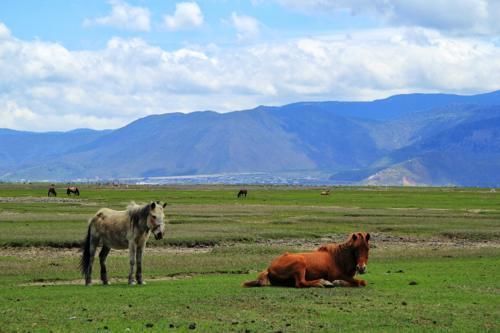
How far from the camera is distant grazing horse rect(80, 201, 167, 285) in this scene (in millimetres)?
20875

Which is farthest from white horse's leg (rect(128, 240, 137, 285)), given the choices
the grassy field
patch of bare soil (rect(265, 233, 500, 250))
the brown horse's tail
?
patch of bare soil (rect(265, 233, 500, 250))

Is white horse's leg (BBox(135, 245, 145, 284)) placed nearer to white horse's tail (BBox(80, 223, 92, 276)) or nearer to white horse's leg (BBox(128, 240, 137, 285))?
white horse's leg (BBox(128, 240, 137, 285))

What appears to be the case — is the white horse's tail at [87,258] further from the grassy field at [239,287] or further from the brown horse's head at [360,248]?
the brown horse's head at [360,248]

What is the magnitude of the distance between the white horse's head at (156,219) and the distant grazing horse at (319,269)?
2.65m

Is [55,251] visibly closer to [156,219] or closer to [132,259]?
[132,259]

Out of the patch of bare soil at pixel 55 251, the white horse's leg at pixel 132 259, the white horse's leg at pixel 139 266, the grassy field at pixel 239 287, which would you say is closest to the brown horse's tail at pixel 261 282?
the grassy field at pixel 239 287

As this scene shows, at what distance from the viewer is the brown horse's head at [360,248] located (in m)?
19.1

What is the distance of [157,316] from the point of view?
52.0 ft

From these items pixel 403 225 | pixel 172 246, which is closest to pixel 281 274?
pixel 172 246

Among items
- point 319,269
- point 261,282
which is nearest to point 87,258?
point 261,282

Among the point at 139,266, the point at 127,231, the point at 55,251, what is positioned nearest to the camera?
the point at 139,266

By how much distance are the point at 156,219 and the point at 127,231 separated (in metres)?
1.65

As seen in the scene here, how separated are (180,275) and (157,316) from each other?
1008 cm

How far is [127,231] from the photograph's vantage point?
21828 mm
